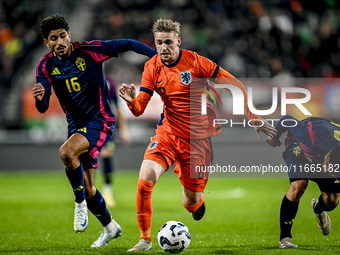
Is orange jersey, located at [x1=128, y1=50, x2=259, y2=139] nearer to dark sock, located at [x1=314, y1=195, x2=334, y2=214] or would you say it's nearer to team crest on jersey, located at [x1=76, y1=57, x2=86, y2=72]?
team crest on jersey, located at [x1=76, y1=57, x2=86, y2=72]

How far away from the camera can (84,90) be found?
5.54 m

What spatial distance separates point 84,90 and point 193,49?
31.0 ft

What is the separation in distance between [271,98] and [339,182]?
784cm

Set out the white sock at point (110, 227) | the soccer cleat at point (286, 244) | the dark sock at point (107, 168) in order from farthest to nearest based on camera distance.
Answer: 1. the dark sock at point (107, 168)
2. the white sock at point (110, 227)
3. the soccer cleat at point (286, 244)

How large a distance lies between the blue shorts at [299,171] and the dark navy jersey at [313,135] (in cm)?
5

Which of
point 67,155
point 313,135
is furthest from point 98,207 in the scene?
point 313,135

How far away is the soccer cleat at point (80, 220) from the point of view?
16.6ft

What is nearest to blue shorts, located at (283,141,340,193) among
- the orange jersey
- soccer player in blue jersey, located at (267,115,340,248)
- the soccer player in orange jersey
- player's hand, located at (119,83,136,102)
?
soccer player in blue jersey, located at (267,115,340,248)

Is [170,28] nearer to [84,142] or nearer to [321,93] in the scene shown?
[84,142]

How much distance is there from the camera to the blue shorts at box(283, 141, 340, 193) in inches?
204

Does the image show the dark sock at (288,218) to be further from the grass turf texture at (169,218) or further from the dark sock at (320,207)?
the dark sock at (320,207)

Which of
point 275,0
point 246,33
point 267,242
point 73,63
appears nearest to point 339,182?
point 267,242

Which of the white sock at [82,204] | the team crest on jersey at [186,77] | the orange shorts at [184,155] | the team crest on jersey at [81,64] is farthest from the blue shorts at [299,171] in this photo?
the team crest on jersey at [81,64]

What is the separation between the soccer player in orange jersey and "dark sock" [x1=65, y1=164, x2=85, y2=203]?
0.63 m
